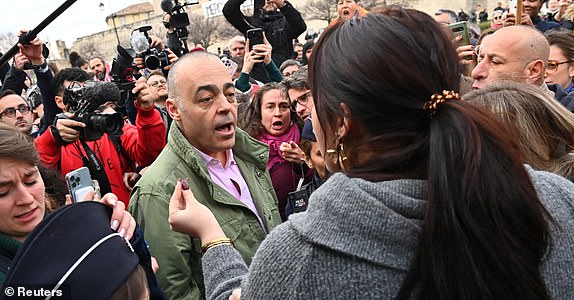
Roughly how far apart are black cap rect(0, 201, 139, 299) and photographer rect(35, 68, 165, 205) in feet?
5.97

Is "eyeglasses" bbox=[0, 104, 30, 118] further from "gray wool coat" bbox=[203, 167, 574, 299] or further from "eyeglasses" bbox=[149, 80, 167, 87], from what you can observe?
"gray wool coat" bbox=[203, 167, 574, 299]

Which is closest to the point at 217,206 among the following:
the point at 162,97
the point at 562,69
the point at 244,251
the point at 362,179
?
the point at 244,251

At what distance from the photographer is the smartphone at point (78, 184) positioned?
2.00m

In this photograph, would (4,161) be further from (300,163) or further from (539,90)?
(539,90)

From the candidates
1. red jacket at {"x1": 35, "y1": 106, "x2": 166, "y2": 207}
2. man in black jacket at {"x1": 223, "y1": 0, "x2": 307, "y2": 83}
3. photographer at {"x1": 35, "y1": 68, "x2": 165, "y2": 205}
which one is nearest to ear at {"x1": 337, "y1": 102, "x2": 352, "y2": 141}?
photographer at {"x1": 35, "y1": 68, "x2": 165, "y2": 205}

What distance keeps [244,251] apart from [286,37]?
5.29m

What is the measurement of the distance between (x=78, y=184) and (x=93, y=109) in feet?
3.60

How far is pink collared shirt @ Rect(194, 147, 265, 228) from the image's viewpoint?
2527 mm

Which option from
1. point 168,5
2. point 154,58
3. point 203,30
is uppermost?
point 168,5

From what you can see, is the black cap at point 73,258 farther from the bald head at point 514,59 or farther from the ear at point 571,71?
the ear at point 571,71

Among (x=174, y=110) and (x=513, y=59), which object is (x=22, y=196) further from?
(x=513, y=59)

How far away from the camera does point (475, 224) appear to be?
996 millimetres

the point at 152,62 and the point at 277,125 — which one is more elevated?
the point at 152,62

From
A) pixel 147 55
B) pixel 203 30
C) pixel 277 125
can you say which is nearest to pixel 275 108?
pixel 277 125
